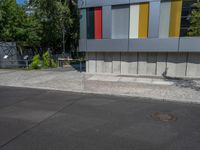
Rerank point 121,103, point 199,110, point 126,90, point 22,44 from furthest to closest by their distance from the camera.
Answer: point 22,44
point 126,90
point 121,103
point 199,110

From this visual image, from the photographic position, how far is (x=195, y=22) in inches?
384

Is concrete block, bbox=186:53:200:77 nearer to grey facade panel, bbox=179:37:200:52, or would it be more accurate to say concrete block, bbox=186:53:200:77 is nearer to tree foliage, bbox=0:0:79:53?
grey facade panel, bbox=179:37:200:52

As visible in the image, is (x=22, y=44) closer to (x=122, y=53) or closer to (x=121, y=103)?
(x=122, y=53)

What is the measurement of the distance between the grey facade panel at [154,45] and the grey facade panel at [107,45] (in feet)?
1.51

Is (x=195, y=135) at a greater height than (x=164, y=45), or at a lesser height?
lesser

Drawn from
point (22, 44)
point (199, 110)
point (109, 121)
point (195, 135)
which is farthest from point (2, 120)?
point (22, 44)

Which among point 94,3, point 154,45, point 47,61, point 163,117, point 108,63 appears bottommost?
point 163,117

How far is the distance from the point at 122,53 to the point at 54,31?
1128cm

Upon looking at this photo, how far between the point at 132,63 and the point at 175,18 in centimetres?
372

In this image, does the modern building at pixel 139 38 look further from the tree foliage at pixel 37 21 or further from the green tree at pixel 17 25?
the green tree at pixel 17 25

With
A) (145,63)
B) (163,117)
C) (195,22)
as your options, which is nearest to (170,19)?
(195,22)

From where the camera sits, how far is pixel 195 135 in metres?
A: 4.09

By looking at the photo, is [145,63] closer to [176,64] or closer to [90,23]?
[176,64]

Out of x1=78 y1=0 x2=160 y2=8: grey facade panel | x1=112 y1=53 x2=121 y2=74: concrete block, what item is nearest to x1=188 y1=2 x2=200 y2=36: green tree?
x1=78 y1=0 x2=160 y2=8: grey facade panel
